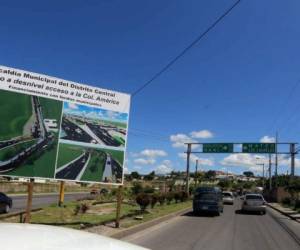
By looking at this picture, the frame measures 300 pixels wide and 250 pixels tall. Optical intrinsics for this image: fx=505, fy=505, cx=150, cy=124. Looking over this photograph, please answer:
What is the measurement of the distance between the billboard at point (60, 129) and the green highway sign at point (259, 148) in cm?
4170

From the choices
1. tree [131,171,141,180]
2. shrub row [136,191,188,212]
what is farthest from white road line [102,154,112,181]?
tree [131,171,141,180]

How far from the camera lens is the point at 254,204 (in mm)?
36781

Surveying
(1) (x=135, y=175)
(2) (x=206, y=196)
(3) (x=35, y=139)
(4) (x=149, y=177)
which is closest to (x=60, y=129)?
(3) (x=35, y=139)

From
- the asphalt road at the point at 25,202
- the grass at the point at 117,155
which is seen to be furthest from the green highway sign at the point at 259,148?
the grass at the point at 117,155

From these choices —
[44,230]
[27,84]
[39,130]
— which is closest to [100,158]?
[39,130]

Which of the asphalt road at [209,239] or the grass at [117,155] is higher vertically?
the grass at [117,155]

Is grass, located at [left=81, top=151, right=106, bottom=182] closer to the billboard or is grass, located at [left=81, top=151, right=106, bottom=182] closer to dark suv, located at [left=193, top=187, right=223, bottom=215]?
the billboard

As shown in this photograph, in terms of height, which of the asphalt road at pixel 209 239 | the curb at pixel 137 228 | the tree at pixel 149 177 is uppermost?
the tree at pixel 149 177

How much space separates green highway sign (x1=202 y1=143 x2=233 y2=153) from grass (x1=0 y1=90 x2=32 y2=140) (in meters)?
44.4

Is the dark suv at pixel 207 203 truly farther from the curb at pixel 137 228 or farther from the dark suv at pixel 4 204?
the dark suv at pixel 4 204

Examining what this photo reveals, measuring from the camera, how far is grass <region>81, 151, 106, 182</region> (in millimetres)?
16934

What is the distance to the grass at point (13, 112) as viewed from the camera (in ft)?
49.3

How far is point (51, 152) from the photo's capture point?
16.0 m

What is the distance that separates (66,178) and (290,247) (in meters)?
7.55
